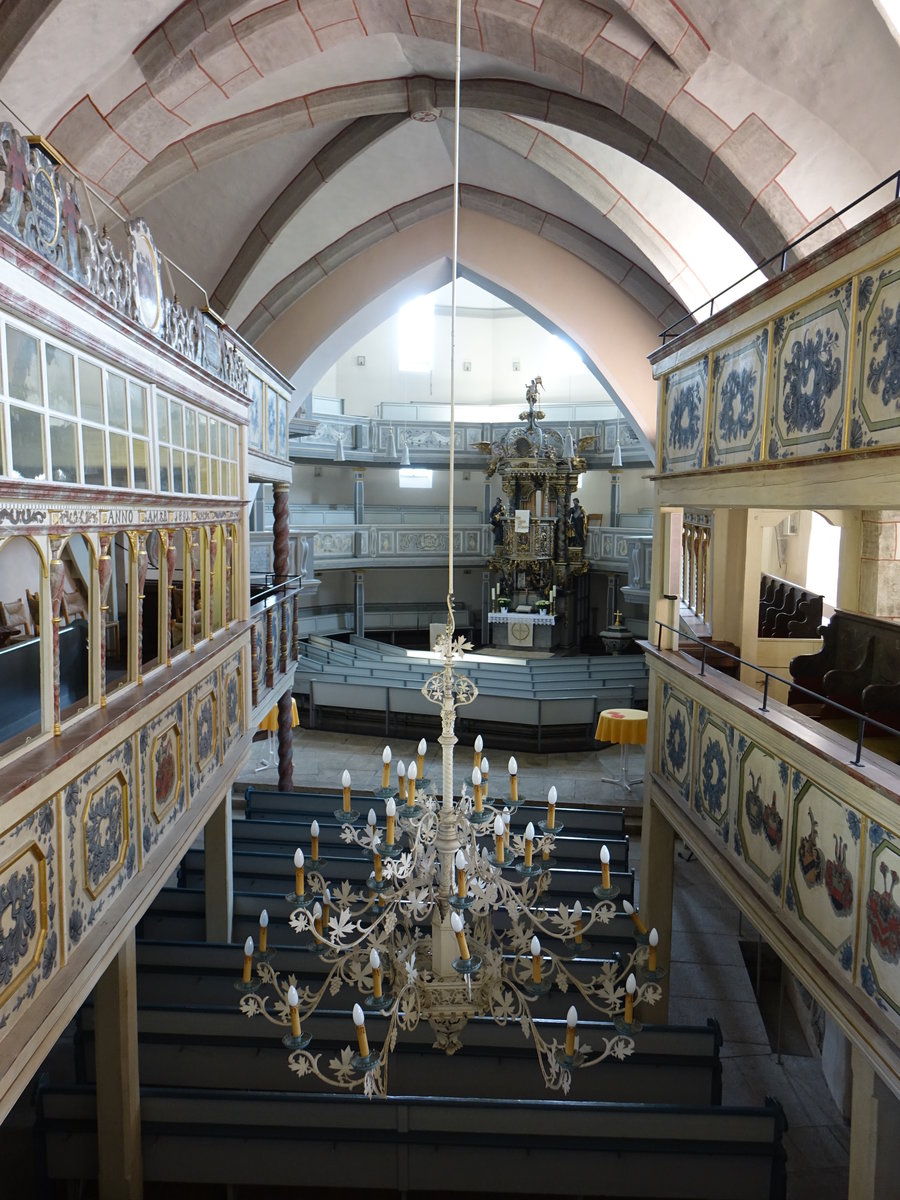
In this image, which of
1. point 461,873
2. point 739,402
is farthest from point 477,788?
point 739,402

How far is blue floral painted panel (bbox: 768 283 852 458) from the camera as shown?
4246 mm

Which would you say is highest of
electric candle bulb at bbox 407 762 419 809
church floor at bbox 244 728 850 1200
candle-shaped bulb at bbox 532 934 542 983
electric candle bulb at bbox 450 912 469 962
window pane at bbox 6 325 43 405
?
window pane at bbox 6 325 43 405

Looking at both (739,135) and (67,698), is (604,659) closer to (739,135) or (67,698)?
(739,135)

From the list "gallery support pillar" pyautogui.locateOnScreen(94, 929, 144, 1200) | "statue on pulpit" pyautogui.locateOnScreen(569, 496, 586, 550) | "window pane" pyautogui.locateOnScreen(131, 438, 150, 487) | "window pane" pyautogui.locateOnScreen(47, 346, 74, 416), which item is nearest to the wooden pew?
"gallery support pillar" pyautogui.locateOnScreen(94, 929, 144, 1200)

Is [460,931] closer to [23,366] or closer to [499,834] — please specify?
[499,834]

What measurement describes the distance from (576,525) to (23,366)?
19103 mm

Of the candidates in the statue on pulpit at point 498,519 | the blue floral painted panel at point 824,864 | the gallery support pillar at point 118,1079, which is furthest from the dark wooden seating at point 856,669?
the statue on pulpit at point 498,519

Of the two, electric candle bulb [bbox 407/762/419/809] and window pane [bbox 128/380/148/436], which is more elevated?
window pane [bbox 128/380/148/436]

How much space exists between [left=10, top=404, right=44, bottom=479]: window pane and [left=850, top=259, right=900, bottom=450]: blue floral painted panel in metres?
3.57

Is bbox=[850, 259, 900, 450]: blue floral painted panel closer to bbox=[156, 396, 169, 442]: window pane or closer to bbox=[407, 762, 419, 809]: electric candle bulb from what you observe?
bbox=[407, 762, 419, 809]: electric candle bulb

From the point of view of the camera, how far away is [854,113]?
6.28m

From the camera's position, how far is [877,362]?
153 inches

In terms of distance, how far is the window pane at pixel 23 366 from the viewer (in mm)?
3043

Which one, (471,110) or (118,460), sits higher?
(471,110)
